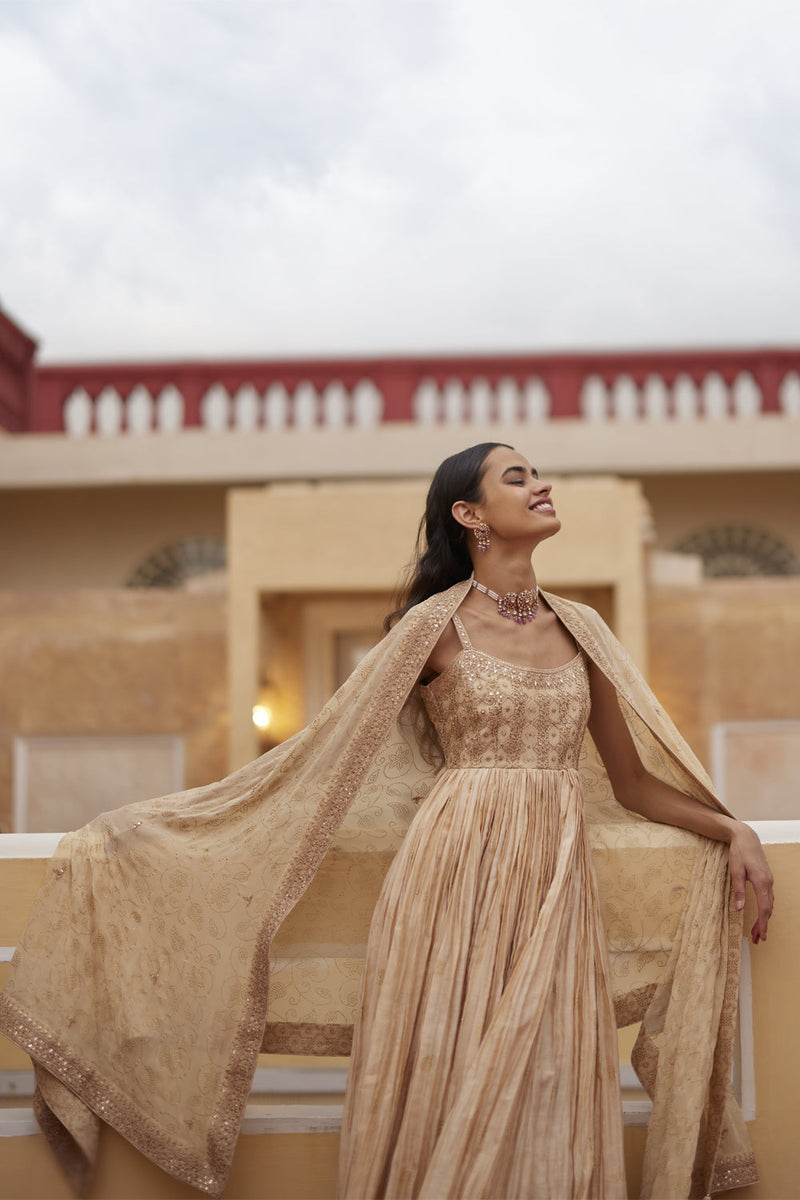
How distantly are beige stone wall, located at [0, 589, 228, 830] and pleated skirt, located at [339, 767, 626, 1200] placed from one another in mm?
5968

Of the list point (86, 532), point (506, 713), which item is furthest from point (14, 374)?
point (506, 713)

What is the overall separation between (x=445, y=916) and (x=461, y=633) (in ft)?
1.89

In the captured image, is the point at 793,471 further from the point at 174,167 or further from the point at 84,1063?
the point at 84,1063

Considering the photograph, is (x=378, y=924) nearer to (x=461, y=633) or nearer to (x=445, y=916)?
(x=445, y=916)

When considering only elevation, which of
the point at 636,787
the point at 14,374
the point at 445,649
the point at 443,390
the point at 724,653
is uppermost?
the point at 14,374

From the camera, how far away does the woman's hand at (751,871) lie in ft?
7.70

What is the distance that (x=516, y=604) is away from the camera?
2.54 metres

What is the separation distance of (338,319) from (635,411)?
287 centimetres

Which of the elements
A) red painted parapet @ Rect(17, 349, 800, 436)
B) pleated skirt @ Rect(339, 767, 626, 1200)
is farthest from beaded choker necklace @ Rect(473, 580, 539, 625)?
red painted parapet @ Rect(17, 349, 800, 436)

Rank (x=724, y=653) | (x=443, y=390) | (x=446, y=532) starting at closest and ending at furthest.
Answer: (x=446, y=532), (x=724, y=653), (x=443, y=390)

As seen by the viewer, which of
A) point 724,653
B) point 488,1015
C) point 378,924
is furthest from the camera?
point 724,653

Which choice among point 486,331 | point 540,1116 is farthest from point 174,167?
point 540,1116

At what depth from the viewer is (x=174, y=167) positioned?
8.90 m

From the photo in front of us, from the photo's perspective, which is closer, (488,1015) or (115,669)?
(488,1015)
